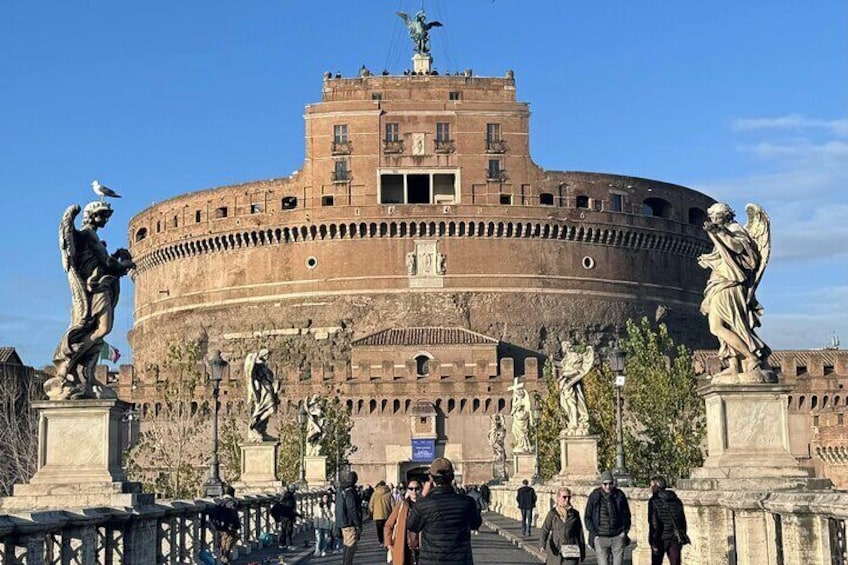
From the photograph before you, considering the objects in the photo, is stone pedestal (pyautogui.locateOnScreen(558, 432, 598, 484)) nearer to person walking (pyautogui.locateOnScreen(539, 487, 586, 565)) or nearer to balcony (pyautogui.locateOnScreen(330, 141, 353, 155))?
person walking (pyautogui.locateOnScreen(539, 487, 586, 565))

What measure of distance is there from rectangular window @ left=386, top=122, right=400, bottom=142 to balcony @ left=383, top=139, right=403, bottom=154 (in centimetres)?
12

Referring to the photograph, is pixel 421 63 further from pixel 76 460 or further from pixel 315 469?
pixel 76 460

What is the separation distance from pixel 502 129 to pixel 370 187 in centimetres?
833

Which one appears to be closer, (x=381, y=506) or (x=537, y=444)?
(x=381, y=506)

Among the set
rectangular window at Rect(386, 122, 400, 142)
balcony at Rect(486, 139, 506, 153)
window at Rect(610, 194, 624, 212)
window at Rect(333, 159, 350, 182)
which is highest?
rectangular window at Rect(386, 122, 400, 142)

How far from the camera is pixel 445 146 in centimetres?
7656

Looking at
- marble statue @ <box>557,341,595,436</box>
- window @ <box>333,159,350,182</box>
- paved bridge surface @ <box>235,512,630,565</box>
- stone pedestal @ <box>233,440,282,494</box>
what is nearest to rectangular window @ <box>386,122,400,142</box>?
window @ <box>333,159,350,182</box>

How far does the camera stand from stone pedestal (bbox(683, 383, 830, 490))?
1201cm

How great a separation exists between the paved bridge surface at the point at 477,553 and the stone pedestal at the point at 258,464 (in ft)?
4.55

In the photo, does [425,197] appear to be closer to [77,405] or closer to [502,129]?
[502,129]

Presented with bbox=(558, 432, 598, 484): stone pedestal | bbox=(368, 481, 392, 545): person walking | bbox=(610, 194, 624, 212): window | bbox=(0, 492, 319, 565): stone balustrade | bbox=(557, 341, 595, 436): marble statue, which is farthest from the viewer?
bbox=(610, 194, 624, 212): window

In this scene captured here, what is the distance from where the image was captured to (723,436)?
12227 millimetres

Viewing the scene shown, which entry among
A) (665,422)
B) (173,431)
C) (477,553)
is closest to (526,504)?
(477,553)

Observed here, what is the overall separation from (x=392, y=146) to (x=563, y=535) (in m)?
65.0
